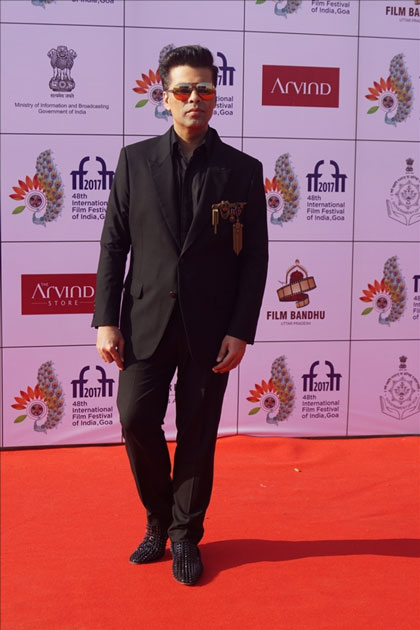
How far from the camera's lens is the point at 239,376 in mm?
4234

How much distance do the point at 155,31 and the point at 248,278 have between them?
194cm

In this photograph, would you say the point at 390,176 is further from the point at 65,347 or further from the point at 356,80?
the point at 65,347

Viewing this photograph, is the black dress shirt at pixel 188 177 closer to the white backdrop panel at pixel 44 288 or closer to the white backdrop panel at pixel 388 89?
the white backdrop panel at pixel 44 288

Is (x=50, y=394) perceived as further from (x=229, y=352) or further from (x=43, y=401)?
(x=229, y=352)

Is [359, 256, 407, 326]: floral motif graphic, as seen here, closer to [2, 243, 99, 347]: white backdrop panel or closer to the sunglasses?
[2, 243, 99, 347]: white backdrop panel

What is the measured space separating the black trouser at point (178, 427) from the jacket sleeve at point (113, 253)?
7.2 inches

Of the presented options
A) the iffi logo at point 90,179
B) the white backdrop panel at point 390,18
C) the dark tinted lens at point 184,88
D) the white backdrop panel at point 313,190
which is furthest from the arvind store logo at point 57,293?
the white backdrop panel at point 390,18

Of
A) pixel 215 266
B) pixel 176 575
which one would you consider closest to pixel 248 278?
pixel 215 266

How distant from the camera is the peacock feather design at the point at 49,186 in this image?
3977mm

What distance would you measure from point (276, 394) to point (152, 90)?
1693 mm

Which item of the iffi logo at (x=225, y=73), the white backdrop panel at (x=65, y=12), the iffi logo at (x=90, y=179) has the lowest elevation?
the iffi logo at (x=90, y=179)

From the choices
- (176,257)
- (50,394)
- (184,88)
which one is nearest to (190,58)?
(184,88)

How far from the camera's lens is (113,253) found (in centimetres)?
260

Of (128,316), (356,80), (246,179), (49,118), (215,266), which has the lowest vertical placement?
(128,316)
